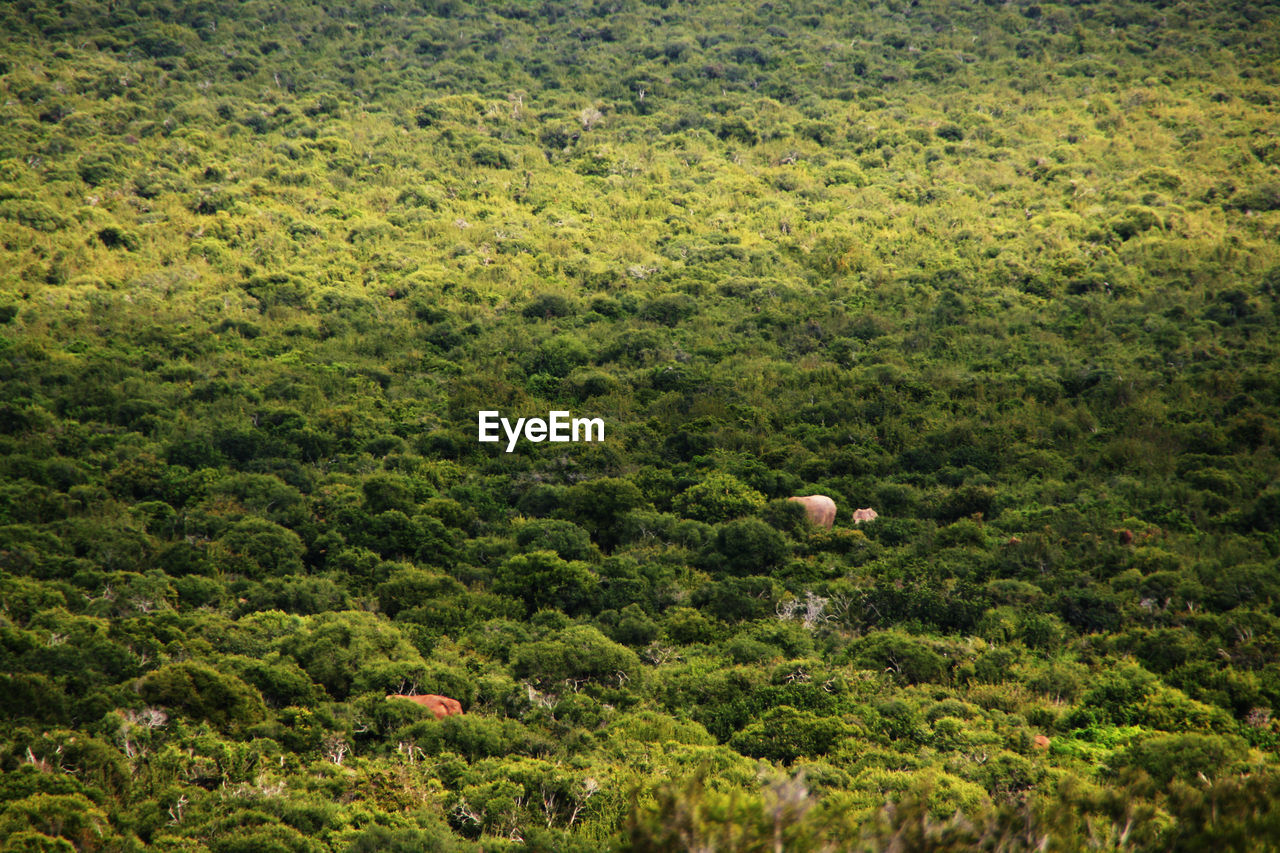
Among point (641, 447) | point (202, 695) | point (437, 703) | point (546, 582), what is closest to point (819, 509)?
point (641, 447)

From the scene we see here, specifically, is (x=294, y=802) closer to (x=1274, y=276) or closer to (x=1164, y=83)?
(x=1274, y=276)

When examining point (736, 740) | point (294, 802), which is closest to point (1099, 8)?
point (736, 740)

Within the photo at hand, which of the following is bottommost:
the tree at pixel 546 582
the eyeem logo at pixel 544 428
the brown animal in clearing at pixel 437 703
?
the tree at pixel 546 582

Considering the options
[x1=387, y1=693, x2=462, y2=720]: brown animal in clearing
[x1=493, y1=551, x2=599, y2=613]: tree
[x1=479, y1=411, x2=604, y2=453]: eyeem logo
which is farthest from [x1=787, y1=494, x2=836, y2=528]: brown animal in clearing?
[x1=387, y1=693, x2=462, y2=720]: brown animal in clearing

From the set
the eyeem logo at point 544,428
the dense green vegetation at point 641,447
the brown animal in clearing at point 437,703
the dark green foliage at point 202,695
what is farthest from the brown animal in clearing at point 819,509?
the dark green foliage at point 202,695

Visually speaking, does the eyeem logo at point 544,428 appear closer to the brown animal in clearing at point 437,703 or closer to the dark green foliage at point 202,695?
the brown animal in clearing at point 437,703

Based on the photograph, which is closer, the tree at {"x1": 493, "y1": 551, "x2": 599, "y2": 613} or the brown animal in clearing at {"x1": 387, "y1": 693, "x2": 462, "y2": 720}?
the brown animal in clearing at {"x1": 387, "y1": 693, "x2": 462, "y2": 720}

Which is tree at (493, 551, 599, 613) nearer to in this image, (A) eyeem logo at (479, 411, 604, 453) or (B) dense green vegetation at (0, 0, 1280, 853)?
(B) dense green vegetation at (0, 0, 1280, 853)
